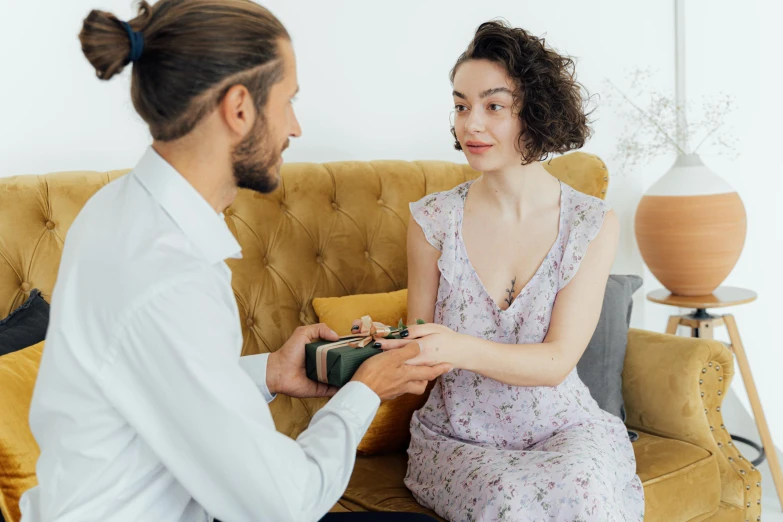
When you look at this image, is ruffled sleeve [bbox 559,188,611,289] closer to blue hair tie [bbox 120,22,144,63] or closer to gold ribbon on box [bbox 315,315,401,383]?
gold ribbon on box [bbox 315,315,401,383]

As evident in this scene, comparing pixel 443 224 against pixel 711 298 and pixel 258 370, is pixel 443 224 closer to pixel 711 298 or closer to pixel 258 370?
pixel 258 370

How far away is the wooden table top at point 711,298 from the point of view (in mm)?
2732

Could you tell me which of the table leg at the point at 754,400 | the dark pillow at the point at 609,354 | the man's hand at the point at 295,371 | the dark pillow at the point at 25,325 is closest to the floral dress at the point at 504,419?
the dark pillow at the point at 609,354

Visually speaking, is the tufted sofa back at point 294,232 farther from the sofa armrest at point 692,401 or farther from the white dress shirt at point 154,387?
the white dress shirt at point 154,387

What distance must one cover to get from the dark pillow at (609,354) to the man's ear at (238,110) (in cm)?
137

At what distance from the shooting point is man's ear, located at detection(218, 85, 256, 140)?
101 cm

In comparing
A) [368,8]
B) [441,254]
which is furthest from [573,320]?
[368,8]

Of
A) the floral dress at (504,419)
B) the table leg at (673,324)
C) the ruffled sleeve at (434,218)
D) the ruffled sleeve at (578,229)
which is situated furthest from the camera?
the table leg at (673,324)

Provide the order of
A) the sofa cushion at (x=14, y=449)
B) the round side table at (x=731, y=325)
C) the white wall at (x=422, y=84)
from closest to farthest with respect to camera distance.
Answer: the sofa cushion at (x=14, y=449)
the white wall at (x=422, y=84)
the round side table at (x=731, y=325)

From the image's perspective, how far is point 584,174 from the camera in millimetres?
2381

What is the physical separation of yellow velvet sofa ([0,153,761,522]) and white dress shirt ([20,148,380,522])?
2.60ft

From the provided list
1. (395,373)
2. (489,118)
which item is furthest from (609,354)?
(395,373)

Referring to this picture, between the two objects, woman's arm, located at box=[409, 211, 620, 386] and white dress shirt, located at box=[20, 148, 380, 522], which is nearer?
white dress shirt, located at box=[20, 148, 380, 522]

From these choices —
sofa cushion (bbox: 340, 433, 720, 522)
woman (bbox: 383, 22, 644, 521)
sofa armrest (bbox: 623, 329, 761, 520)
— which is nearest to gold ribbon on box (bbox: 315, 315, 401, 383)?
woman (bbox: 383, 22, 644, 521)
